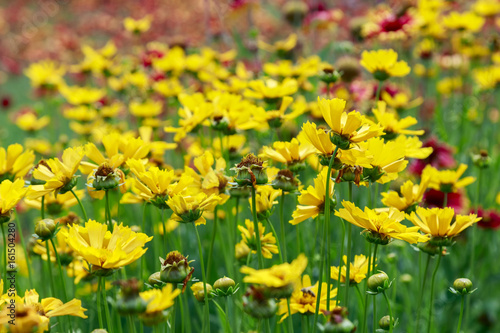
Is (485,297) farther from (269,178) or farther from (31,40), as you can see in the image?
(31,40)

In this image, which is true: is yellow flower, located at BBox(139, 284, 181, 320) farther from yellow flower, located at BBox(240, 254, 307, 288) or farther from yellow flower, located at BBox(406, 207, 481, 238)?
yellow flower, located at BBox(406, 207, 481, 238)

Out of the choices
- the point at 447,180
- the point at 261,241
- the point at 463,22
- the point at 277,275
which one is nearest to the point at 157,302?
the point at 277,275

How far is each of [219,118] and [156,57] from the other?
0.91 metres

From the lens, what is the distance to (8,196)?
2.24ft

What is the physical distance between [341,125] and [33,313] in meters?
0.40

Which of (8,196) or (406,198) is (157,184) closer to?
(8,196)

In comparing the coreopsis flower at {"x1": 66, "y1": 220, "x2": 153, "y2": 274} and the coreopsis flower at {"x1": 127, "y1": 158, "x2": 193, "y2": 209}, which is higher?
the coreopsis flower at {"x1": 127, "y1": 158, "x2": 193, "y2": 209}

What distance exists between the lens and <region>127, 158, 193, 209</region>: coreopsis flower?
70 centimetres

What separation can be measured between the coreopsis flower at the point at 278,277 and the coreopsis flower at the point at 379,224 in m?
0.15

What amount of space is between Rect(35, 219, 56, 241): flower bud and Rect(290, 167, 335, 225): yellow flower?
1.07ft

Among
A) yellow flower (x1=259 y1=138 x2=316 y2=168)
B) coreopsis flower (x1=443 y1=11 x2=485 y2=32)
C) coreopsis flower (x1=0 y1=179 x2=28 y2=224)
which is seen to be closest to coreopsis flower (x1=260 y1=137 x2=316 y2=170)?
yellow flower (x1=259 y1=138 x2=316 y2=168)

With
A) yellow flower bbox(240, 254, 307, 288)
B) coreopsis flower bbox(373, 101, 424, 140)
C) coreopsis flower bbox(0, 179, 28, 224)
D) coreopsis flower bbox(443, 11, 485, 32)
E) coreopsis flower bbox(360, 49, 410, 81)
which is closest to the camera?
yellow flower bbox(240, 254, 307, 288)

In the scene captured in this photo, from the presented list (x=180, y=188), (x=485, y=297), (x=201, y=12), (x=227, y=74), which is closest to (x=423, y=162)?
(x=485, y=297)

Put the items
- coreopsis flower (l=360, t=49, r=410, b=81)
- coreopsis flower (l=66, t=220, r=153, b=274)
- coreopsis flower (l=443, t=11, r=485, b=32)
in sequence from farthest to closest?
coreopsis flower (l=443, t=11, r=485, b=32)
coreopsis flower (l=360, t=49, r=410, b=81)
coreopsis flower (l=66, t=220, r=153, b=274)
